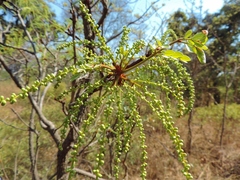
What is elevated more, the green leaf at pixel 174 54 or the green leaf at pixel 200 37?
the green leaf at pixel 200 37

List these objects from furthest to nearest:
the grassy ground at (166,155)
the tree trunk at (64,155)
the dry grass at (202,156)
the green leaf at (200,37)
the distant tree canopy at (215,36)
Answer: the distant tree canopy at (215,36), the dry grass at (202,156), the grassy ground at (166,155), the tree trunk at (64,155), the green leaf at (200,37)

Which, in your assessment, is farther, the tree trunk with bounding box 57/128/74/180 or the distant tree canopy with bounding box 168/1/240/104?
the distant tree canopy with bounding box 168/1/240/104

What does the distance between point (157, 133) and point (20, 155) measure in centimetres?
330

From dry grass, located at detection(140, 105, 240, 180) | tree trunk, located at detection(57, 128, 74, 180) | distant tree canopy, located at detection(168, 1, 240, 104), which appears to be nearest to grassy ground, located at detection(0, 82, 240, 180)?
dry grass, located at detection(140, 105, 240, 180)

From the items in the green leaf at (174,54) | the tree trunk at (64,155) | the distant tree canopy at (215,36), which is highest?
the distant tree canopy at (215,36)

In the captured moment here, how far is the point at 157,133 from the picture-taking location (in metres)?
6.42

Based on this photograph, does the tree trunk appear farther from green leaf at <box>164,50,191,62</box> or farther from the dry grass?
the dry grass

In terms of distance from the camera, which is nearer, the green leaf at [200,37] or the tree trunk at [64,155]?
the green leaf at [200,37]

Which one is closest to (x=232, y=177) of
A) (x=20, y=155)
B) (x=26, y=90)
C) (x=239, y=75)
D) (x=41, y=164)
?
(x=41, y=164)

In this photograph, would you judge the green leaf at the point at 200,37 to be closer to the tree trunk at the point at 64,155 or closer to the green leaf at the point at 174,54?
the green leaf at the point at 174,54

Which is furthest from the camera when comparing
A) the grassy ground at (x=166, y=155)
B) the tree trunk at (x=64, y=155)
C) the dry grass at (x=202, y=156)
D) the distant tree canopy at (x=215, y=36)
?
the distant tree canopy at (x=215, y=36)

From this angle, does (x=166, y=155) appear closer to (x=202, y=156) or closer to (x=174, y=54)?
(x=202, y=156)

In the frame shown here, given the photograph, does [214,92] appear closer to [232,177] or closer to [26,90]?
[232,177]

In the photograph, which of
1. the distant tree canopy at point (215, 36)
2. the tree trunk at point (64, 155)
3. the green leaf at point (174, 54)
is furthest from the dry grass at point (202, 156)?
the green leaf at point (174, 54)
